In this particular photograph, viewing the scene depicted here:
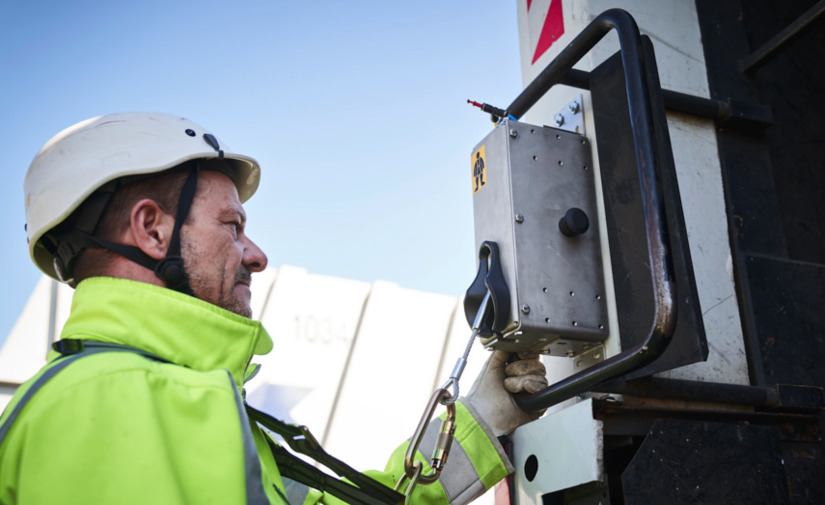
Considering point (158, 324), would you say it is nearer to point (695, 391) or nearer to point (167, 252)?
point (167, 252)

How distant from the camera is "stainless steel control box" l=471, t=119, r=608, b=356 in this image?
5.28ft

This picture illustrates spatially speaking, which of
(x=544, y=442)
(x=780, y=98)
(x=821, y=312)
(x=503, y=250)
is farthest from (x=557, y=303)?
(x=780, y=98)

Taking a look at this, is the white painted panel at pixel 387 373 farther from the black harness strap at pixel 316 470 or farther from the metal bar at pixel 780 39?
the metal bar at pixel 780 39

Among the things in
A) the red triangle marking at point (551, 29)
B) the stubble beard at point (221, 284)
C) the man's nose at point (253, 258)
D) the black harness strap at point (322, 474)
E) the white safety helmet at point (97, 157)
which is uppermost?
the red triangle marking at point (551, 29)

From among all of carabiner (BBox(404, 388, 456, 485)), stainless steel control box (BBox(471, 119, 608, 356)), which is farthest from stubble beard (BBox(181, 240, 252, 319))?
stainless steel control box (BBox(471, 119, 608, 356))

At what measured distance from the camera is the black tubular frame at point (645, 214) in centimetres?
136

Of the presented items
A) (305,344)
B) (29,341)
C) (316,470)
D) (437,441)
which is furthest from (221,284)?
(305,344)

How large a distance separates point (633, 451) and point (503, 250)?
1.76 feet

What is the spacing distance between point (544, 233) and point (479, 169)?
259 mm

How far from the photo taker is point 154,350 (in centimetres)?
125

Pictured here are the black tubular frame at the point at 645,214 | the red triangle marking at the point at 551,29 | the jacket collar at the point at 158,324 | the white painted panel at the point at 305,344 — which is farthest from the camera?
the white painted panel at the point at 305,344

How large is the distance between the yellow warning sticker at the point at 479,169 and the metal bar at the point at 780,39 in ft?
2.72

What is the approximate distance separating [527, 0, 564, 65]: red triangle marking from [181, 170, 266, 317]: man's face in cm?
97

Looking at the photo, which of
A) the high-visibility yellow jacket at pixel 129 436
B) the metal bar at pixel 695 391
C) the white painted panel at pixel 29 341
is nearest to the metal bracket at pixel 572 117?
the metal bar at pixel 695 391
